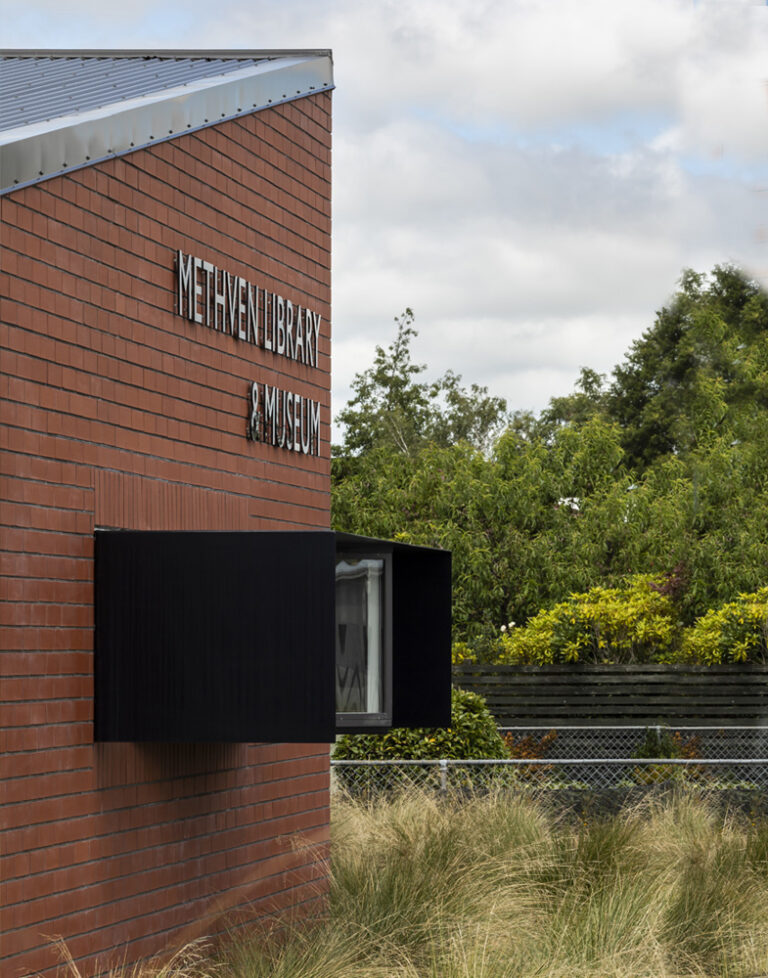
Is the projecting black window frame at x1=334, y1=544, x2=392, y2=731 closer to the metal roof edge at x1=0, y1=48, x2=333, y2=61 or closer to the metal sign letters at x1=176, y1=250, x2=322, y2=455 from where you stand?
the metal sign letters at x1=176, y1=250, x2=322, y2=455

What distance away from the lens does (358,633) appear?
945cm

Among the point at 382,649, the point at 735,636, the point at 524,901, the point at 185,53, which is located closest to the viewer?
the point at 524,901

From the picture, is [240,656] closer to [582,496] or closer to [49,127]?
[49,127]

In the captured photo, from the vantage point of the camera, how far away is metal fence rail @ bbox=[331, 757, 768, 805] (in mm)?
13413

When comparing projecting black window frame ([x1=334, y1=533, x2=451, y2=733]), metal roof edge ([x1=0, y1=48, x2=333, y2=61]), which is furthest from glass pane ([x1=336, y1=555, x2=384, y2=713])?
metal roof edge ([x1=0, y1=48, x2=333, y2=61])

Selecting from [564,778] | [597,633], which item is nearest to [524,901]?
[564,778]

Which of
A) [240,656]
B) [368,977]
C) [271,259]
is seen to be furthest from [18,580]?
[271,259]

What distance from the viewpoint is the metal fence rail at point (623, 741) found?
19.8 metres

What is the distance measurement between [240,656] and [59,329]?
186 cm

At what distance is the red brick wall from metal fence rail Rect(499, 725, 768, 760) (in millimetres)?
9934

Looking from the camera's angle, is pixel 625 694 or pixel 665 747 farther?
pixel 625 694

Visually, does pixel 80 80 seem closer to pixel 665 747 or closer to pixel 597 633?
pixel 665 747

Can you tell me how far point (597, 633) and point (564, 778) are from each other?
4859mm

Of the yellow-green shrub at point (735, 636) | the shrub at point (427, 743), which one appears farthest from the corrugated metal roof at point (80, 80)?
the yellow-green shrub at point (735, 636)
